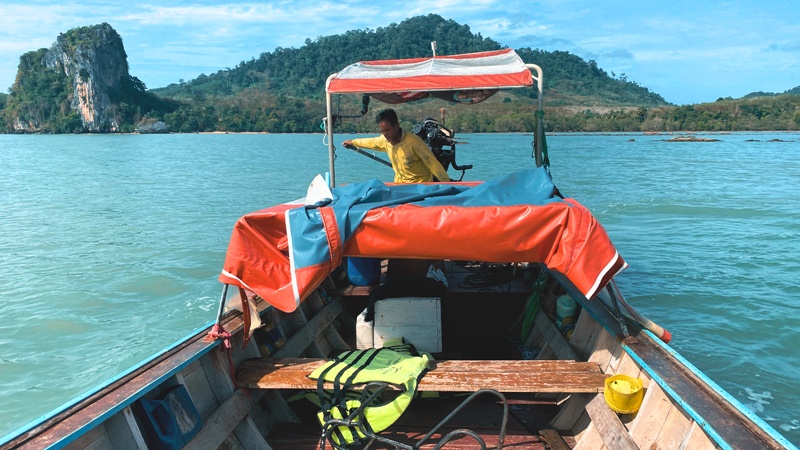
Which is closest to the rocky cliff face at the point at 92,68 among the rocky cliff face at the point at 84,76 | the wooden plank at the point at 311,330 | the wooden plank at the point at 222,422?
the rocky cliff face at the point at 84,76

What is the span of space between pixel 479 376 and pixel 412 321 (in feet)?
4.04

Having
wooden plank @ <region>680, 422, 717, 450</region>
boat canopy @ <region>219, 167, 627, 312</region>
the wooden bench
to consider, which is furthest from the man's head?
wooden plank @ <region>680, 422, 717, 450</region>

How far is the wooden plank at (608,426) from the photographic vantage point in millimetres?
3209

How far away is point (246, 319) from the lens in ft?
13.0

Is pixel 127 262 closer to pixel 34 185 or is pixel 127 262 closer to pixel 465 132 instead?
pixel 34 185

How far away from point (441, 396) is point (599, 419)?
144 centimetres

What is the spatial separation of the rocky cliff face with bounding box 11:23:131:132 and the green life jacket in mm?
144944

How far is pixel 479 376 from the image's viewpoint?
369 centimetres

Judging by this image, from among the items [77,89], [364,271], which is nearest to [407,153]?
[364,271]

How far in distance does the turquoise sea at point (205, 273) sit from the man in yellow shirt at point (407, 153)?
4.96 meters

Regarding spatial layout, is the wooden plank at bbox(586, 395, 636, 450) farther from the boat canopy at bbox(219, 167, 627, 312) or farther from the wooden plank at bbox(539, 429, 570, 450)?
the boat canopy at bbox(219, 167, 627, 312)

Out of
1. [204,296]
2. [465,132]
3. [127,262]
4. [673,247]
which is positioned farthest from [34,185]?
[465,132]

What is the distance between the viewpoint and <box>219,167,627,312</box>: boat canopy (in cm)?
341

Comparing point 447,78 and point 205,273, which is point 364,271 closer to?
point 447,78
